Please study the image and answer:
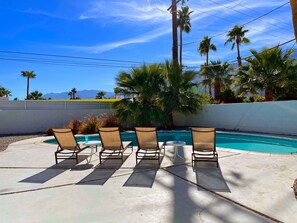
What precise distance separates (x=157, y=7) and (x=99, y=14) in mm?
4693

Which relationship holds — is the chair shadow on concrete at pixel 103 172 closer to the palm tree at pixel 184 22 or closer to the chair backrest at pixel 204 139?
the chair backrest at pixel 204 139

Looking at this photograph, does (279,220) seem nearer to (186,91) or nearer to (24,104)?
(186,91)

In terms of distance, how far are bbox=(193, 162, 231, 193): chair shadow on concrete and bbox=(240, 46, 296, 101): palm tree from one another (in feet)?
34.4

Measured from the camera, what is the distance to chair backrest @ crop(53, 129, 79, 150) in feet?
21.5

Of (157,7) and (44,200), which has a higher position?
(157,7)

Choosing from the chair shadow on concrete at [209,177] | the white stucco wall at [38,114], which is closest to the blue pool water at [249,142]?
the chair shadow on concrete at [209,177]

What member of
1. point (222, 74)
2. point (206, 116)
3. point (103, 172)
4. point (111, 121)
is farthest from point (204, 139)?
point (222, 74)

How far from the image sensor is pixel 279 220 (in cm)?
306

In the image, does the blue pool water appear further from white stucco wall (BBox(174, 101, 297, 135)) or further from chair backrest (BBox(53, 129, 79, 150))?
chair backrest (BBox(53, 129, 79, 150))

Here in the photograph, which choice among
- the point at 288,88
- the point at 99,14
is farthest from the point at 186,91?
the point at 99,14

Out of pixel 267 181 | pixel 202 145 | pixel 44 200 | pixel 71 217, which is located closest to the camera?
pixel 71 217

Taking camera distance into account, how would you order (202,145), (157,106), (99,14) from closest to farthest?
(202,145)
(99,14)
(157,106)

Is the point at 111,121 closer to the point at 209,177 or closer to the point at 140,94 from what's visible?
the point at 140,94

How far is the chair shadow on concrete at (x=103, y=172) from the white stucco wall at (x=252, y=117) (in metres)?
8.83
